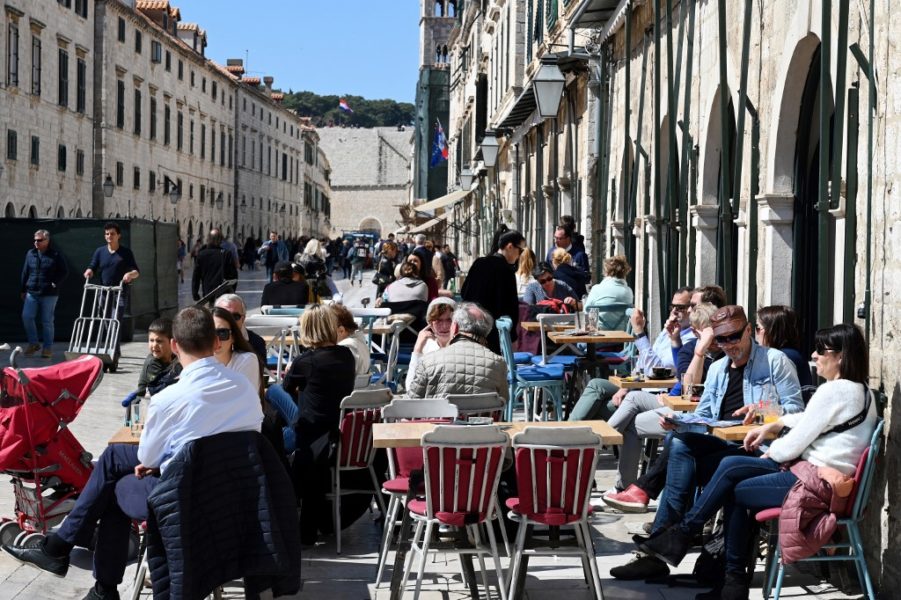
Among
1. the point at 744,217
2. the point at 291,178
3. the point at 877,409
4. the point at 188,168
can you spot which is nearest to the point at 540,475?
the point at 877,409

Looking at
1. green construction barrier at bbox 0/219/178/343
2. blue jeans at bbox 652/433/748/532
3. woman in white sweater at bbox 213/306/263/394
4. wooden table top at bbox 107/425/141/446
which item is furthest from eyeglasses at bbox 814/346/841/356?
green construction barrier at bbox 0/219/178/343

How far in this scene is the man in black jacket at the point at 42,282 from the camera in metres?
16.0

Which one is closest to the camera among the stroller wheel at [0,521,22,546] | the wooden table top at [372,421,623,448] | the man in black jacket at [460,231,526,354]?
the wooden table top at [372,421,623,448]

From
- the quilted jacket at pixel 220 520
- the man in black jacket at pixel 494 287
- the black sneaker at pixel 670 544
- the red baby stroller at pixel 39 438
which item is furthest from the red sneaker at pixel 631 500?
the man in black jacket at pixel 494 287

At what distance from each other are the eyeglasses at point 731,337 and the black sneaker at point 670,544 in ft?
3.20

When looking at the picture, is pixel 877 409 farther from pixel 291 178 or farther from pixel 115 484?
pixel 291 178

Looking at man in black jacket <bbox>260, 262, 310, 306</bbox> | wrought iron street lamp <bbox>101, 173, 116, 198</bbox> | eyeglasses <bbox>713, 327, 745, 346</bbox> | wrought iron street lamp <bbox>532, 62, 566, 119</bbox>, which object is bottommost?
eyeglasses <bbox>713, 327, 745, 346</bbox>

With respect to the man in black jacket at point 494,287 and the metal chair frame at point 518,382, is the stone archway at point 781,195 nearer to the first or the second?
the metal chair frame at point 518,382

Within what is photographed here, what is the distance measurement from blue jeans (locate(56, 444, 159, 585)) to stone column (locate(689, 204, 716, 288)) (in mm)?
7187

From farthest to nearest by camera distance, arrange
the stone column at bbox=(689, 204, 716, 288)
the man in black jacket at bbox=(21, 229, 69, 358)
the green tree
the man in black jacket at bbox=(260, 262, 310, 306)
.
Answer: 1. the green tree
2. the man in black jacket at bbox=(21, 229, 69, 358)
3. the man in black jacket at bbox=(260, 262, 310, 306)
4. the stone column at bbox=(689, 204, 716, 288)

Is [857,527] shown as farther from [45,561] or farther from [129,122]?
[129,122]

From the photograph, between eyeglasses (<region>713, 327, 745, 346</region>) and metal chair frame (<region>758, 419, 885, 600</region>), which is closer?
metal chair frame (<region>758, 419, 885, 600</region>)

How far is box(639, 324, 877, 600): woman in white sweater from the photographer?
19.3ft

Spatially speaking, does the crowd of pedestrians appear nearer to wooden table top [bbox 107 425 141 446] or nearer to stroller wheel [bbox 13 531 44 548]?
stroller wheel [bbox 13 531 44 548]
